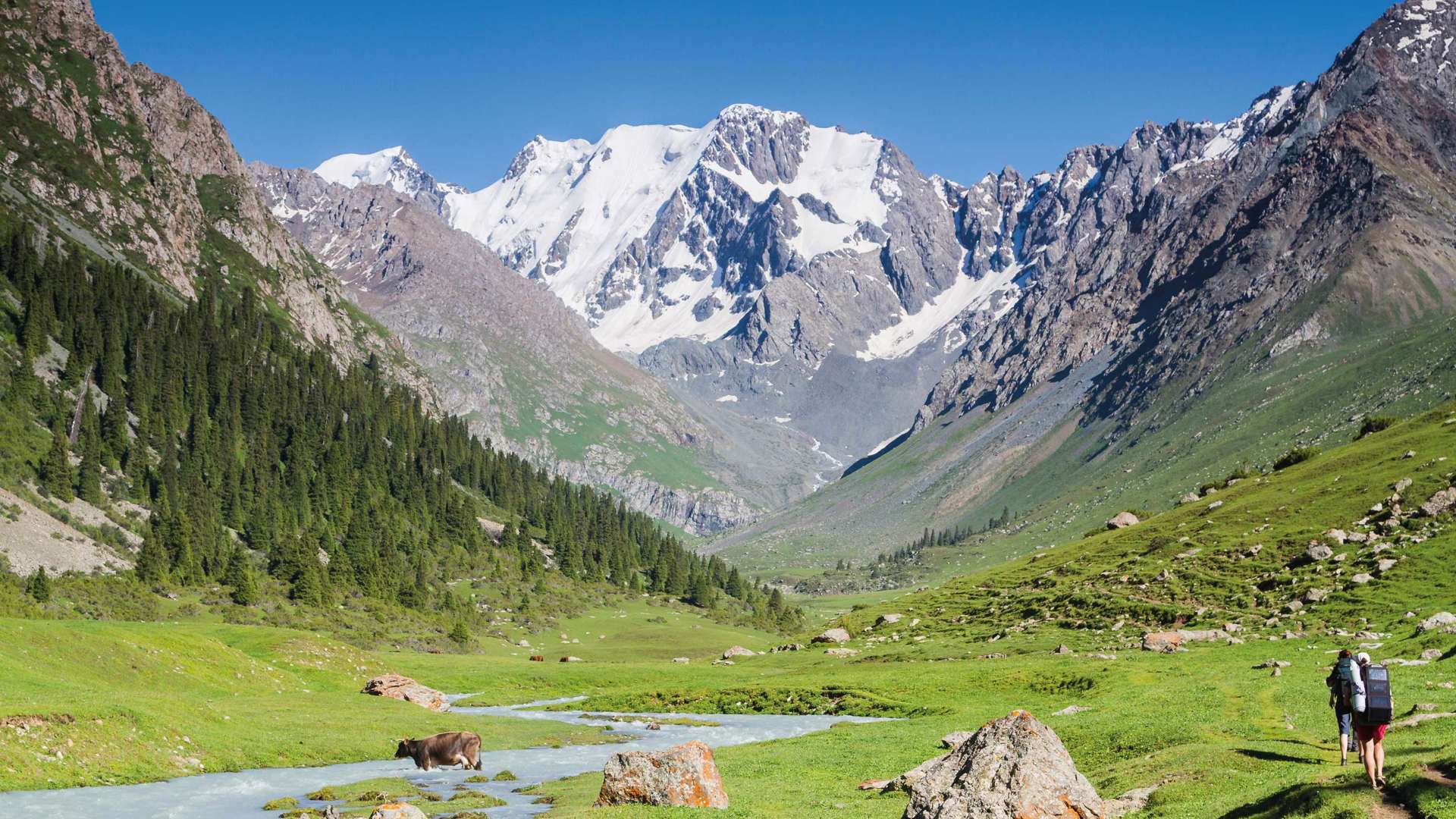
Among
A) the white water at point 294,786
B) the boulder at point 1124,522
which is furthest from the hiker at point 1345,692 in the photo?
the boulder at point 1124,522

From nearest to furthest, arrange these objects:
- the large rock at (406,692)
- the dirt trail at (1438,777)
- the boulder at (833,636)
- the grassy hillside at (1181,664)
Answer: the dirt trail at (1438,777) → the grassy hillside at (1181,664) → the large rock at (406,692) → the boulder at (833,636)

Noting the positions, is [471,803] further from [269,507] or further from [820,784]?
[269,507]

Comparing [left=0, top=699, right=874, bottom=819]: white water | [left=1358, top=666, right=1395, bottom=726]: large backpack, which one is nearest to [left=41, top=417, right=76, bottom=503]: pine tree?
[left=0, top=699, right=874, bottom=819]: white water

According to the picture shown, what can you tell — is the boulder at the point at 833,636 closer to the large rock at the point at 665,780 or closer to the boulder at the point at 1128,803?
the large rock at the point at 665,780

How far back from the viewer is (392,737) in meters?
62.8

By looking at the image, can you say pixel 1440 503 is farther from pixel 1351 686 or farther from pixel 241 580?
pixel 241 580

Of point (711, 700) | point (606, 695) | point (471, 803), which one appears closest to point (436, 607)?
point (606, 695)

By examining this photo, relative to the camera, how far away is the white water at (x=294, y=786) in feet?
130

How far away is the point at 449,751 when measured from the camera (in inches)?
2153

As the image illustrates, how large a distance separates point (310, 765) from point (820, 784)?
27156mm

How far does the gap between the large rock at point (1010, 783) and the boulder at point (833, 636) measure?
4384 inches

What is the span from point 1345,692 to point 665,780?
22.7 metres

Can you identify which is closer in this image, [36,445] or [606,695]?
[606,695]

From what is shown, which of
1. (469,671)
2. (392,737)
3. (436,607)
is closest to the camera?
(392,737)
